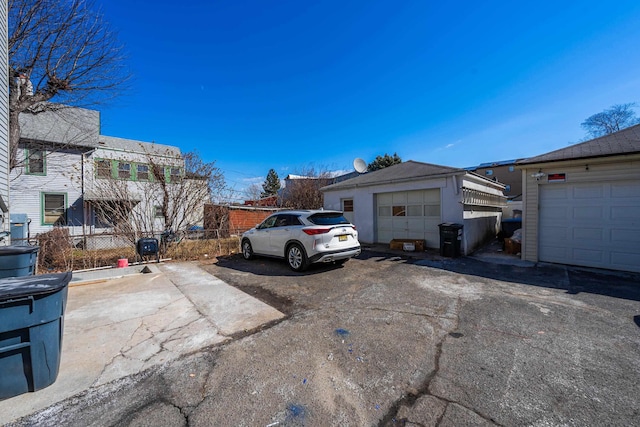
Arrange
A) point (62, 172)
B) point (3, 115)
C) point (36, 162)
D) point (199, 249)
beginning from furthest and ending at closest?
point (62, 172)
point (36, 162)
point (199, 249)
point (3, 115)

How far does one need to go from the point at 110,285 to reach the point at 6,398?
4.21m

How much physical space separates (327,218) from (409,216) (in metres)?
5.12

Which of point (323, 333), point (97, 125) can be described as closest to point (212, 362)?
point (323, 333)

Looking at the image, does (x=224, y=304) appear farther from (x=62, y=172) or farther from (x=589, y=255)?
(x=62, y=172)

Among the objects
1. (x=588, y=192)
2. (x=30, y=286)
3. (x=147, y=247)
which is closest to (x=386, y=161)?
(x=588, y=192)

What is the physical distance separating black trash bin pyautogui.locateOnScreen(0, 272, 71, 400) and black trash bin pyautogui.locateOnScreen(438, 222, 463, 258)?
924cm

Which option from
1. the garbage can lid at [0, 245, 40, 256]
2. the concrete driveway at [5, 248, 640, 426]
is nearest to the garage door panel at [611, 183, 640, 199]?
the concrete driveway at [5, 248, 640, 426]

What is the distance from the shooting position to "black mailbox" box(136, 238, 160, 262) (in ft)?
26.1

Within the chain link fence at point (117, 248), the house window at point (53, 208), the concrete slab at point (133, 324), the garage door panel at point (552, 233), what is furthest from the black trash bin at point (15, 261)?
the garage door panel at point (552, 233)

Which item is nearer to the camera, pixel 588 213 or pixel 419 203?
pixel 588 213

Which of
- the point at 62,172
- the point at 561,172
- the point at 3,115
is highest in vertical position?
the point at 3,115

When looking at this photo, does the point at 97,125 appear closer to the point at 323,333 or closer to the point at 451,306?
the point at 323,333

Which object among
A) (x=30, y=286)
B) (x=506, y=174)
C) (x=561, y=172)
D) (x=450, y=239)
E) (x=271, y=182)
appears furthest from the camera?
(x=271, y=182)

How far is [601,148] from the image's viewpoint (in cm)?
705
